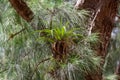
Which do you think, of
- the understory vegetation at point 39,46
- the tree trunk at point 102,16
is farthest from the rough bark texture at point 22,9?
the tree trunk at point 102,16

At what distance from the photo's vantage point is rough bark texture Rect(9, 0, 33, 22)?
2.98 ft

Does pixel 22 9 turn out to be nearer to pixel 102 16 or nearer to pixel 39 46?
pixel 39 46

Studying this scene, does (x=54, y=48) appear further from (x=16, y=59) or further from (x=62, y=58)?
(x=16, y=59)

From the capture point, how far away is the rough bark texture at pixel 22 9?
908 millimetres

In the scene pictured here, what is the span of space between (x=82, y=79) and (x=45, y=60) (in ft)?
0.50

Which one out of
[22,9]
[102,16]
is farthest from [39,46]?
[102,16]

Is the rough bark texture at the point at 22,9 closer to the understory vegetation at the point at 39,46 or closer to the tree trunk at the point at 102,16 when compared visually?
the understory vegetation at the point at 39,46

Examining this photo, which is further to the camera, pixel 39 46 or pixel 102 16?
pixel 102 16

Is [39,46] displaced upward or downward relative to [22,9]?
downward

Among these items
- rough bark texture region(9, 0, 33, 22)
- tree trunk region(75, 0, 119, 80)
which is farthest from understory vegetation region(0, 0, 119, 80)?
tree trunk region(75, 0, 119, 80)

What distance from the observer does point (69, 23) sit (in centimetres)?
100

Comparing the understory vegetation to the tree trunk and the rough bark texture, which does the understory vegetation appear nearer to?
the rough bark texture

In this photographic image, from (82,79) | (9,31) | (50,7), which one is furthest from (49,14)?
(82,79)

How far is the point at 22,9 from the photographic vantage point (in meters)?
0.93
